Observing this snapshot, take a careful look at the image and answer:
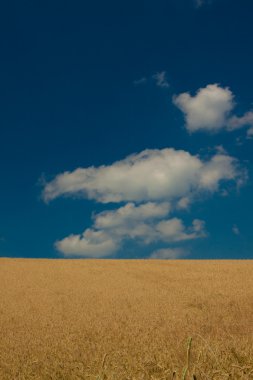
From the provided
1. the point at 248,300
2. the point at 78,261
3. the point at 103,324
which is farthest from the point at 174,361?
the point at 78,261

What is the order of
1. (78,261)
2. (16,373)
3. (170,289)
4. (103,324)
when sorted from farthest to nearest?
(78,261) < (170,289) < (103,324) < (16,373)

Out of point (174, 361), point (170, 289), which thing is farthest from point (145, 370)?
point (170, 289)

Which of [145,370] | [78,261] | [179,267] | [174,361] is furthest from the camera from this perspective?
[78,261]

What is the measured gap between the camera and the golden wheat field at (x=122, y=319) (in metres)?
3.06

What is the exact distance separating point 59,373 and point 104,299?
66.3 feet

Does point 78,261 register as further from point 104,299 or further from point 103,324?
point 103,324

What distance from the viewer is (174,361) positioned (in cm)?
297

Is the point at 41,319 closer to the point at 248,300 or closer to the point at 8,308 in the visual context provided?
the point at 8,308

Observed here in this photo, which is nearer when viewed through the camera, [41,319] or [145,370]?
[145,370]

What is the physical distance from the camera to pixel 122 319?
17172 millimetres

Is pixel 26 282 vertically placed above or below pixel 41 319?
above

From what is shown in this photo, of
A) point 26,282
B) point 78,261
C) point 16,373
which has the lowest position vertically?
point 16,373

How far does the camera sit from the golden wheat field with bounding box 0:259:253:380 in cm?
306

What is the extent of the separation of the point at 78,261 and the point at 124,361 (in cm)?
3791
